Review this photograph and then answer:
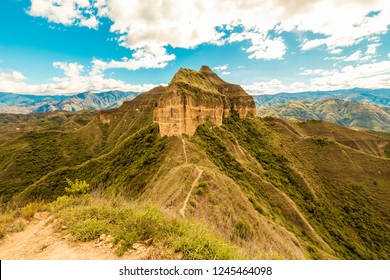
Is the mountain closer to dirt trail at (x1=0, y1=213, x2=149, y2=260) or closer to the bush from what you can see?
dirt trail at (x1=0, y1=213, x2=149, y2=260)

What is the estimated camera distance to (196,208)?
2105 centimetres

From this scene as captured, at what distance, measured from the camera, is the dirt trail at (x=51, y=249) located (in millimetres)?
5188

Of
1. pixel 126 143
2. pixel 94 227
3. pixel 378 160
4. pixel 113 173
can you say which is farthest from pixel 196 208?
pixel 378 160

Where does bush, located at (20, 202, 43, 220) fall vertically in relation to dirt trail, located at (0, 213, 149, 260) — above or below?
below

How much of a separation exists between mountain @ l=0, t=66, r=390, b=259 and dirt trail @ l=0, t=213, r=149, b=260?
352 mm

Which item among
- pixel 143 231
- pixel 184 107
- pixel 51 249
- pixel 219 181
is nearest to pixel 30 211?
pixel 51 249

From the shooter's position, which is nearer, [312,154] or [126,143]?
[126,143]

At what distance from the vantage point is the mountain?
8.41 metres

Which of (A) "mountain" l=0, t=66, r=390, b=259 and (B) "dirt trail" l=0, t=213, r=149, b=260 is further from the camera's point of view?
(A) "mountain" l=0, t=66, r=390, b=259

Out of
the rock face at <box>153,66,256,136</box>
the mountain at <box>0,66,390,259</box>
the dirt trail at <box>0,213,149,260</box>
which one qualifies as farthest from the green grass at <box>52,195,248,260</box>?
the rock face at <box>153,66,256,136</box>

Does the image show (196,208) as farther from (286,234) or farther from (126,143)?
(126,143)

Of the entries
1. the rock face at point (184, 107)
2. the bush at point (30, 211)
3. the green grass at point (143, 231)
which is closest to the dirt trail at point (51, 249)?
the green grass at point (143, 231)

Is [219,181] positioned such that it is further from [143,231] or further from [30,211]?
[143,231]

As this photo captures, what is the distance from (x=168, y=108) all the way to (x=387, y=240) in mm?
52621
